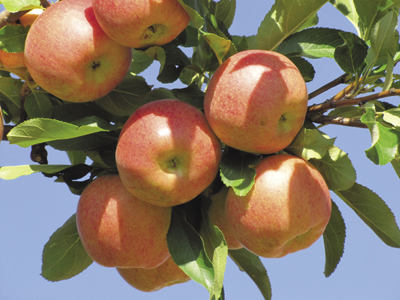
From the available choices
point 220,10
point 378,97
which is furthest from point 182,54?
point 378,97

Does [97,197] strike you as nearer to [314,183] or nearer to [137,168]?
[137,168]

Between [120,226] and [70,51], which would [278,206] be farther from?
[70,51]

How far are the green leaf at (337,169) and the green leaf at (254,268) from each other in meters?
0.56

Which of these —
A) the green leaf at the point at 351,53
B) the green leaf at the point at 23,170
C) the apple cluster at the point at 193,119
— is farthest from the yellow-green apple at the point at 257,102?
the green leaf at the point at 23,170

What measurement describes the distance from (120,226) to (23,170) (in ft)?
1.26

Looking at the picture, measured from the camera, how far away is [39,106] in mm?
1695

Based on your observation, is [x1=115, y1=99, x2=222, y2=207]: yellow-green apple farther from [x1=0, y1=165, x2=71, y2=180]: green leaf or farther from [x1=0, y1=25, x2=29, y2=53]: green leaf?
[x1=0, y1=25, x2=29, y2=53]: green leaf

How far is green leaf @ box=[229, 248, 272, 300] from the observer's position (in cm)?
196

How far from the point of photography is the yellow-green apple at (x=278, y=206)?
1.42 metres

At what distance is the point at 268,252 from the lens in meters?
1.49

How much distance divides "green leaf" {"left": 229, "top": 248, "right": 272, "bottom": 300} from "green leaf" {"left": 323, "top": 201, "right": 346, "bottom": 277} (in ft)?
0.88

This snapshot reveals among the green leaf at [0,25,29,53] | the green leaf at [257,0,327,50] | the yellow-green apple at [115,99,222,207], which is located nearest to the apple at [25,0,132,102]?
the green leaf at [0,25,29,53]

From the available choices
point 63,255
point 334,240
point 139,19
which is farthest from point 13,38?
point 334,240

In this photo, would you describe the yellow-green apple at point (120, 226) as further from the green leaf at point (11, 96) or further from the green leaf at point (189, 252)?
the green leaf at point (11, 96)
